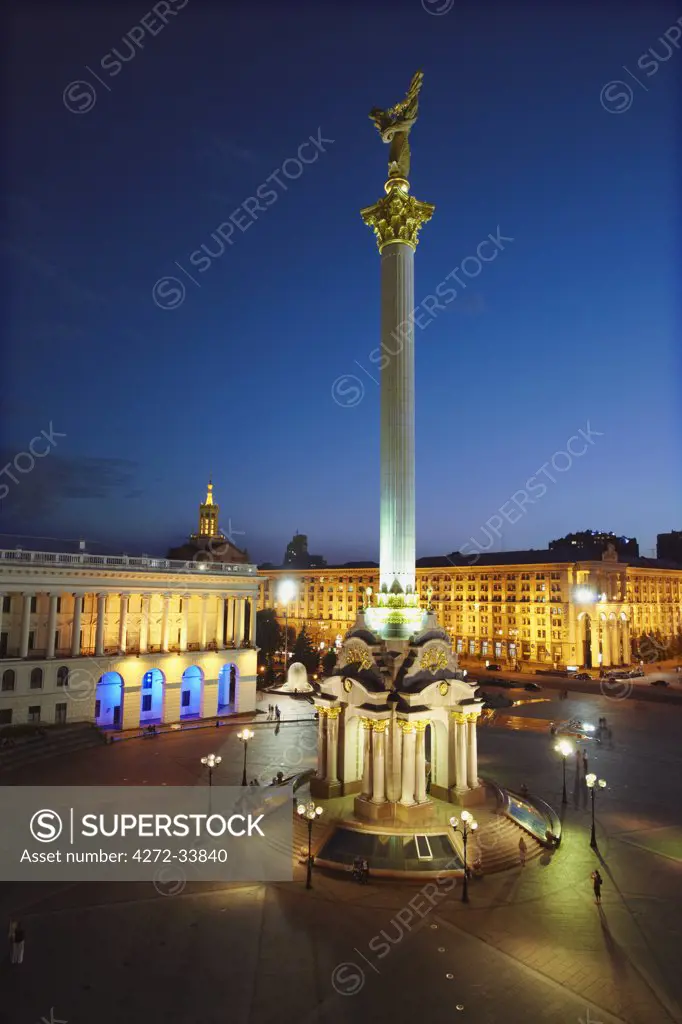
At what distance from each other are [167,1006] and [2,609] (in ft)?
Answer: 120

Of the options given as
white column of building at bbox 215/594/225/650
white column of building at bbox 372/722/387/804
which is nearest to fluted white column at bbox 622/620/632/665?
white column of building at bbox 215/594/225/650

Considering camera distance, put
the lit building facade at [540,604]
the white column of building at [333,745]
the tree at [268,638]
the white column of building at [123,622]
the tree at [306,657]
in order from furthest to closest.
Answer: the lit building facade at [540,604] < the tree at [268,638] < the tree at [306,657] < the white column of building at [123,622] < the white column of building at [333,745]

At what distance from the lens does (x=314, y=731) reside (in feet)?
172

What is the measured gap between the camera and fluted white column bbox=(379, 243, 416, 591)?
1298 inches

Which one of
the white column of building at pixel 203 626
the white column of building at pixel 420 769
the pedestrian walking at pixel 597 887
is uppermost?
the white column of building at pixel 203 626

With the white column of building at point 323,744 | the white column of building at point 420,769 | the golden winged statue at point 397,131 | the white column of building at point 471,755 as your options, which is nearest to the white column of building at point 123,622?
the white column of building at point 323,744

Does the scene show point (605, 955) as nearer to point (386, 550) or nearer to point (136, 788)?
point (386, 550)

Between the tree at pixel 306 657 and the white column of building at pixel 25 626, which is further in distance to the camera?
the tree at pixel 306 657

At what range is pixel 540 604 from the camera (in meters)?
105

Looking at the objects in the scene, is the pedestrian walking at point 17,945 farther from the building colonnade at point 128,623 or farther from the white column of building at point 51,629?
the white column of building at point 51,629

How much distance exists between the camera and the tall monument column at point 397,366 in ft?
107

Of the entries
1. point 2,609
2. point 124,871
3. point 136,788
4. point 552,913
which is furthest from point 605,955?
point 2,609

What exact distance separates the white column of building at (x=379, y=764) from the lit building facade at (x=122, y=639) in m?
29.8

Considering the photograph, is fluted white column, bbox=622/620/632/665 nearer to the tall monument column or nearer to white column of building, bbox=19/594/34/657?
the tall monument column
